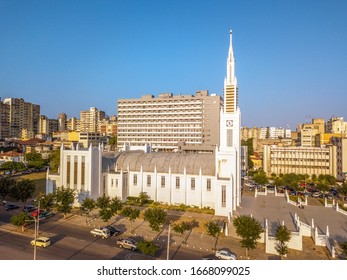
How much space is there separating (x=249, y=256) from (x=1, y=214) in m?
38.4

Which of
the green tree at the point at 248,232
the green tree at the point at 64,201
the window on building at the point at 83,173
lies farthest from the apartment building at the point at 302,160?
the green tree at the point at 64,201

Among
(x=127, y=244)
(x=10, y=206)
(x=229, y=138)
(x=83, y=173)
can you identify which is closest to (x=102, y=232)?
(x=127, y=244)

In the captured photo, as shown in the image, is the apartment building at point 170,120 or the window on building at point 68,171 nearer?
the window on building at point 68,171

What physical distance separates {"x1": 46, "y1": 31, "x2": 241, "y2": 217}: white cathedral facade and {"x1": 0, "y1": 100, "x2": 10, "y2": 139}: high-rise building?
15817 centimetres

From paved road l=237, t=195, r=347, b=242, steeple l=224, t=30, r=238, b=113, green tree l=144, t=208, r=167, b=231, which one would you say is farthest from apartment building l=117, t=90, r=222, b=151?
green tree l=144, t=208, r=167, b=231

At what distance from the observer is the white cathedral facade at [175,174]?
46375 mm

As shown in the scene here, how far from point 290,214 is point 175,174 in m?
20.3

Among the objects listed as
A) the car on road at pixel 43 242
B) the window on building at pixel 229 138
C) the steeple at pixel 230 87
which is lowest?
the car on road at pixel 43 242

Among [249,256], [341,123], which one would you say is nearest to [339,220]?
[249,256]

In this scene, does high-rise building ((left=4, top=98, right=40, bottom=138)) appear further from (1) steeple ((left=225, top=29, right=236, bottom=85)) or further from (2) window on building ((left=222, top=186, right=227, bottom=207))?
(2) window on building ((left=222, top=186, right=227, bottom=207))

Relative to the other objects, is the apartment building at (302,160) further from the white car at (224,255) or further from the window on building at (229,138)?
the white car at (224,255)

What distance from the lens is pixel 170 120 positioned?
124 metres

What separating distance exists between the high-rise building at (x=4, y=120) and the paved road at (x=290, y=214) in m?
180

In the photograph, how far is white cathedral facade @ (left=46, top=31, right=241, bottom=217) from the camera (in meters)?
46.4
